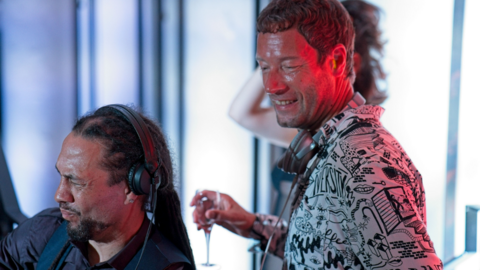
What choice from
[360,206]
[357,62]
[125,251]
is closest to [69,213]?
[125,251]

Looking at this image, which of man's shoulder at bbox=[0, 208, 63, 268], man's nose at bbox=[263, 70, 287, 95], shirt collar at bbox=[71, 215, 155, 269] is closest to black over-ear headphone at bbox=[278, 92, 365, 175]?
man's nose at bbox=[263, 70, 287, 95]

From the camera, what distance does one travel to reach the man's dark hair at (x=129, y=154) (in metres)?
1.13

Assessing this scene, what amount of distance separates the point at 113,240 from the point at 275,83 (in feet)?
1.94

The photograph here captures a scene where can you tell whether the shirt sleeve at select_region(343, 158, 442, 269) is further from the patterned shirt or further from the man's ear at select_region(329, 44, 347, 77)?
the man's ear at select_region(329, 44, 347, 77)

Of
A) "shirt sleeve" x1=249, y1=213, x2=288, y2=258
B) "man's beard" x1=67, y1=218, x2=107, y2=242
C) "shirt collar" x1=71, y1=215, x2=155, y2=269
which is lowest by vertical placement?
"shirt sleeve" x1=249, y1=213, x2=288, y2=258

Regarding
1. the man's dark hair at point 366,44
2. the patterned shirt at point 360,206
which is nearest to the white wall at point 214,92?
the man's dark hair at point 366,44

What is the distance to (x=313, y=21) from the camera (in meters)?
1.03

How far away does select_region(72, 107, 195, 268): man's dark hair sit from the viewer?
3.71 feet

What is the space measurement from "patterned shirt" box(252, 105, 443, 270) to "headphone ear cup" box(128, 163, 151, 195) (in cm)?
36

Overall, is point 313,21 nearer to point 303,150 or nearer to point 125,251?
point 303,150

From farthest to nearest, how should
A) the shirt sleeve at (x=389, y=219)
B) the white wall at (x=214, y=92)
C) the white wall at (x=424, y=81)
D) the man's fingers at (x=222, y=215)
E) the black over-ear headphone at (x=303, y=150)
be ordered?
the white wall at (x=214, y=92), the white wall at (x=424, y=81), the man's fingers at (x=222, y=215), the black over-ear headphone at (x=303, y=150), the shirt sleeve at (x=389, y=219)

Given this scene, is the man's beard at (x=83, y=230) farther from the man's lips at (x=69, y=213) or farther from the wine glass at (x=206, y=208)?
the wine glass at (x=206, y=208)

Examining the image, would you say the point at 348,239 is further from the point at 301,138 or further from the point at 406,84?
the point at 406,84

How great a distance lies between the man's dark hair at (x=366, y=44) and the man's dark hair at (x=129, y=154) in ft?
3.09
